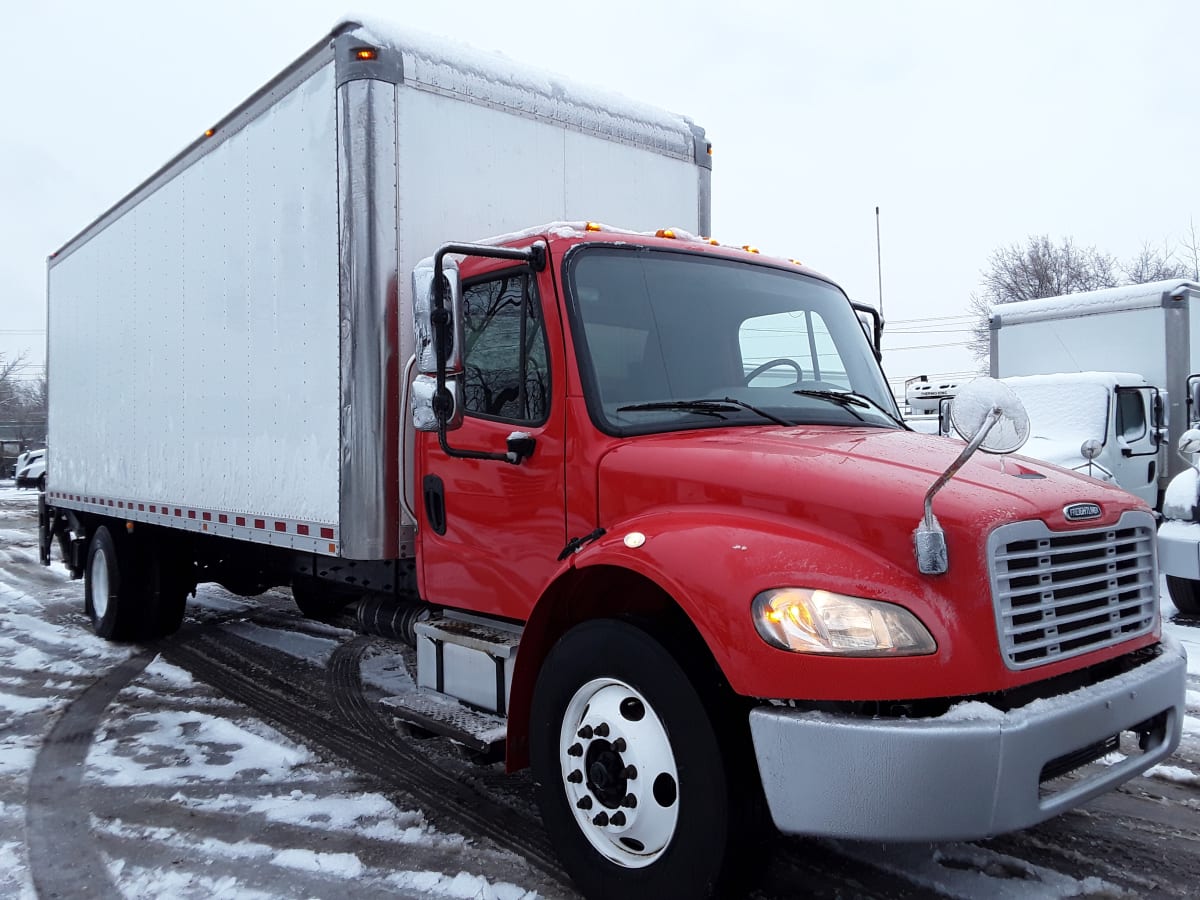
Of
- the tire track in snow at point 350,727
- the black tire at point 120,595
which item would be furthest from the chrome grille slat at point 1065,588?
the black tire at point 120,595

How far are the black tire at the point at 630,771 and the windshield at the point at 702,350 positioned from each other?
923 mm

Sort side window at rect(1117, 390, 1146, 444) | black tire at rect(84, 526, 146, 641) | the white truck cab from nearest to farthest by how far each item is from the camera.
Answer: black tire at rect(84, 526, 146, 641), the white truck cab, side window at rect(1117, 390, 1146, 444)

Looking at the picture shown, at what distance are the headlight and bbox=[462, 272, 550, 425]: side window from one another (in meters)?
1.44

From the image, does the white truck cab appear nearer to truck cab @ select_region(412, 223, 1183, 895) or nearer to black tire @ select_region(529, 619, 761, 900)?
truck cab @ select_region(412, 223, 1183, 895)

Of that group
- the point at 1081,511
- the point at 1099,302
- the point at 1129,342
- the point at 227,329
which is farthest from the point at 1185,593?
the point at 227,329

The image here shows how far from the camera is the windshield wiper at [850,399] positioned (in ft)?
13.0

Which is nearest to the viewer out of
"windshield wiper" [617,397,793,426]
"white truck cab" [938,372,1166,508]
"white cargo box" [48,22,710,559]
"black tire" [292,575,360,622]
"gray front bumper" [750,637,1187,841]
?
"gray front bumper" [750,637,1187,841]

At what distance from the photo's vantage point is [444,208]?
16.0 feet

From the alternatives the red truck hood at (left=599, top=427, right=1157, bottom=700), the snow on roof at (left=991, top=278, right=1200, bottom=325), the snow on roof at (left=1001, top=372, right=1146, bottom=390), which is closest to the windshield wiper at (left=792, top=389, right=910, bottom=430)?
the red truck hood at (left=599, top=427, right=1157, bottom=700)

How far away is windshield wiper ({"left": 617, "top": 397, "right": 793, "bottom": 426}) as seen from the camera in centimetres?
368

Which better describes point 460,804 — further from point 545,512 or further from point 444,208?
point 444,208

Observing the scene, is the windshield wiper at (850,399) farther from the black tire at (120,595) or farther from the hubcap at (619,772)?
the black tire at (120,595)

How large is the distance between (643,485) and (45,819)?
3.29 m

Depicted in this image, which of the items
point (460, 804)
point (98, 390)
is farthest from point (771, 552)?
point (98, 390)
